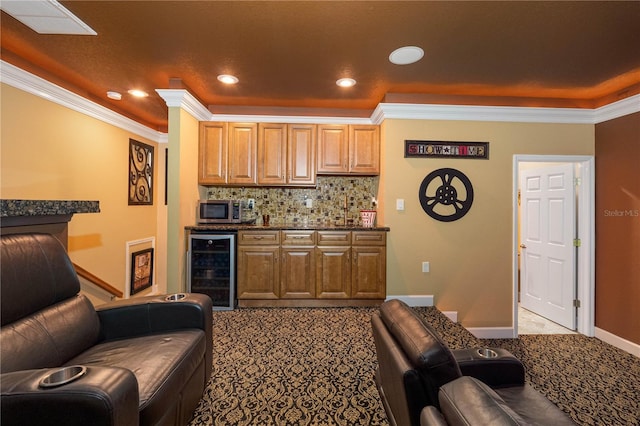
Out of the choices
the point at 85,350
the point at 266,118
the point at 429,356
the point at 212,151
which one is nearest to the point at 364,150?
the point at 266,118

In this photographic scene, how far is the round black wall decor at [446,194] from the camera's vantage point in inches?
144

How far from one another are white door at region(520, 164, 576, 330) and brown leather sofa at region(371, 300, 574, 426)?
2974 millimetres

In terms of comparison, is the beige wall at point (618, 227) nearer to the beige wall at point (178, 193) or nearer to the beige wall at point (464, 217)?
the beige wall at point (464, 217)

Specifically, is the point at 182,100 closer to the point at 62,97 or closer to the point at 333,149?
the point at 62,97

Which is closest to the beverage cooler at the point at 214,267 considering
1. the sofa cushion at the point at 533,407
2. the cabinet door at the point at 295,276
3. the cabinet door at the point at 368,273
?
the cabinet door at the point at 295,276

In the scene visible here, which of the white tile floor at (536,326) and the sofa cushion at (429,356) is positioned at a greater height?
the sofa cushion at (429,356)

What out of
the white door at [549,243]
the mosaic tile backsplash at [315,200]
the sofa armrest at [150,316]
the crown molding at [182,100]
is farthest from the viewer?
the mosaic tile backsplash at [315,200]

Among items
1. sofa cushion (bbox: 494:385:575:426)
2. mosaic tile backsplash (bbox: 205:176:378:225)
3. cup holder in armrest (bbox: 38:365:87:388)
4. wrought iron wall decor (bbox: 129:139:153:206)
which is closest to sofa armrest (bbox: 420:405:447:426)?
sofa cushion (bbox: 494:385:575:426)

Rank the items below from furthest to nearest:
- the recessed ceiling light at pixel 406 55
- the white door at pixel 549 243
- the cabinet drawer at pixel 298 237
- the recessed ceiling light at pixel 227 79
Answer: the white door at pixel 549 243, the cabinet drawer at pixel 298 237, the recessed ceiling light at pixel 227 79, the recessed ceiling light at pixel 406 55

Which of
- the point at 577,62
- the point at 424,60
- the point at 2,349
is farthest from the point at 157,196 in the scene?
the point at 577,62

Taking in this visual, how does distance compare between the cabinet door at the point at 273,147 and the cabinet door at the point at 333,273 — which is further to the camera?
the cabinet door at the point at 273,147

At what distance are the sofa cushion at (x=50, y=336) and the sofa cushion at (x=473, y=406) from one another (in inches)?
65.3

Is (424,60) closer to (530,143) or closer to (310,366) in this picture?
(530,143)

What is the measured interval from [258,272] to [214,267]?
542 mm
